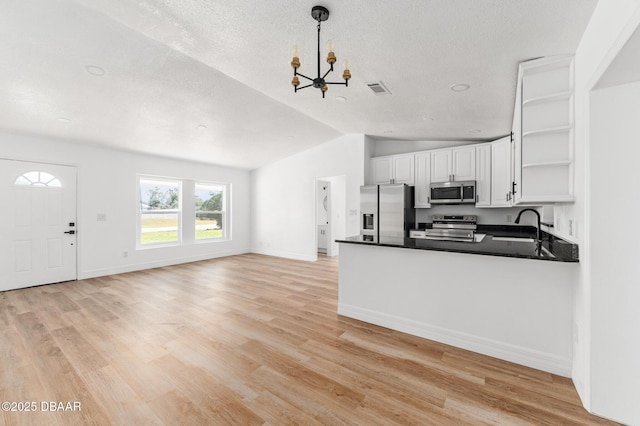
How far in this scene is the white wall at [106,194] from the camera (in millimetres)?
4613

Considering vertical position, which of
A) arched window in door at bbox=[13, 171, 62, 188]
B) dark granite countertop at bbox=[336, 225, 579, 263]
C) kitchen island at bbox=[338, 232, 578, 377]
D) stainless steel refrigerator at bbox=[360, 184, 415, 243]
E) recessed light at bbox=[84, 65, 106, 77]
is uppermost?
recessed light at bbox=[84, 65, 106, 77]

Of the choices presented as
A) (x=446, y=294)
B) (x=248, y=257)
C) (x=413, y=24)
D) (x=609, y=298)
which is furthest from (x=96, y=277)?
(x=609, y=298)

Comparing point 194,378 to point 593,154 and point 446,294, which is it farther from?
point 593,154

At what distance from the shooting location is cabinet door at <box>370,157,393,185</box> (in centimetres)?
572

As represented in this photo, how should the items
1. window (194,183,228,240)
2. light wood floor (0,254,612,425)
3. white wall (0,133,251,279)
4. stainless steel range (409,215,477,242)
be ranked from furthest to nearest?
window (194,183,228,240)
stainless steel range (409,215,477,242)
white wall (0,133,251,279)
light wood floor (0,254,612,425)

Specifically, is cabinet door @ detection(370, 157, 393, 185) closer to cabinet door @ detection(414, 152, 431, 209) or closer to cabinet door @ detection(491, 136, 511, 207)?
cabinet door @ detection(414, 152, 431, 209)

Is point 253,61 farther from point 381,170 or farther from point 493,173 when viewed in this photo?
point 493,173

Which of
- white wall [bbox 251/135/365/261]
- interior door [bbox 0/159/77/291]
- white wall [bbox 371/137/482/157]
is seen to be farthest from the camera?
white wall [bbox 251/135/365/261]

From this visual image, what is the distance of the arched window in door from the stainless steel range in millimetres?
6364

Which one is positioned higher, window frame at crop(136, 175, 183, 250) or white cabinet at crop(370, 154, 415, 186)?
white cabinet at crop(370, 154, 415, 186)

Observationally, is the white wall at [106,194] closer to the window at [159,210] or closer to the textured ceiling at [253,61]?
the window at [159,210]

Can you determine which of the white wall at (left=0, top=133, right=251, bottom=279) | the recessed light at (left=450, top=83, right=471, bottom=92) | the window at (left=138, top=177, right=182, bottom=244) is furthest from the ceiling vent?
the window at (left=138, top=177, right=182, bottom=244)

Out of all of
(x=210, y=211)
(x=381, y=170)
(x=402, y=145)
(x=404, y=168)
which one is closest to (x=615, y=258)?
(x=404, y=168)

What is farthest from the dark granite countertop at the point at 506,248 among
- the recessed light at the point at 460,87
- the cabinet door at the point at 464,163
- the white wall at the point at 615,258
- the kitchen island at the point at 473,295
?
the cabinet door at the point at 464,163
